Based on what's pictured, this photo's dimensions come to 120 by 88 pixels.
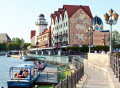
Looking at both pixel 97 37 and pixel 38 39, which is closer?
pixel 97 37

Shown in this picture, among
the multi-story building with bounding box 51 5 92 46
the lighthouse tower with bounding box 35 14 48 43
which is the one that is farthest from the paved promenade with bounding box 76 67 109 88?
the lighthouse tower with bounding box 35 14 48 43

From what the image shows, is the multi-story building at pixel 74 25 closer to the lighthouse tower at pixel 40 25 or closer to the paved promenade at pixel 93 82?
the lighthouse tower at pixel 40 25

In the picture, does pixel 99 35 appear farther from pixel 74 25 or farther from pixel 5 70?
pixel 5 70

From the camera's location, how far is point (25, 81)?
2195cm

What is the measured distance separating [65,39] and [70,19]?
7426 millimetres

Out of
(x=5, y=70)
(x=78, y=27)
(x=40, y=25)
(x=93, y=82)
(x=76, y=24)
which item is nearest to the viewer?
(x=93, y=82)

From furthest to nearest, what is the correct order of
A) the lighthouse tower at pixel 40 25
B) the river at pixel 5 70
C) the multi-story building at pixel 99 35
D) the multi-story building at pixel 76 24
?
the lighthouse tower at pixel 40 25
the multi-story building at pixel 99 35
the multi-story building at pixel 76 24
the river at pixel 5 70

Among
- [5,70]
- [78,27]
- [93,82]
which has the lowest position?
[5,70]

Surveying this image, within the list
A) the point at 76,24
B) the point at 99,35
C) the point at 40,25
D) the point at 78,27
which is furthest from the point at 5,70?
the point at 40,25

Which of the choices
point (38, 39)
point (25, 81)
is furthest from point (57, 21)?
point (25, 81)

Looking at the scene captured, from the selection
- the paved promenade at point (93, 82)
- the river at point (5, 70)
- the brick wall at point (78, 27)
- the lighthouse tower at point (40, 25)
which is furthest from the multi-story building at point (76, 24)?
the paved promenade at point (93, 82)

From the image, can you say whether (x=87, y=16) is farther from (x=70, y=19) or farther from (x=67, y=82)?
(x=67, y=82)

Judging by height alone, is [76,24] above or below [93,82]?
above

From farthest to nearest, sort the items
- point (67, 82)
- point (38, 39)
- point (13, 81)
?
1. point (38, 39)
2. point (13, 81)
3. point (67, 82)
